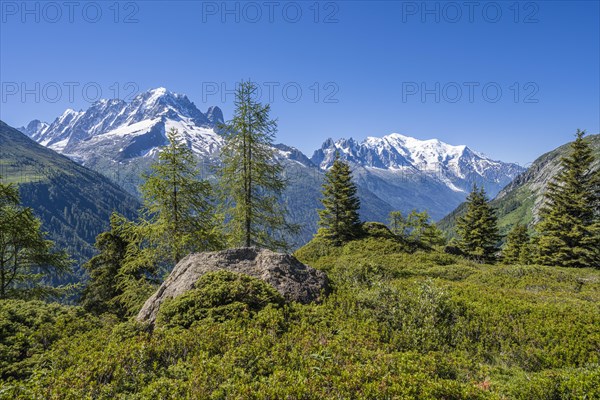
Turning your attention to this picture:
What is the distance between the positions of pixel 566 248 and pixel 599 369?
35863 millimetres

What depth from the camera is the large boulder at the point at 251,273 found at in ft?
35.6

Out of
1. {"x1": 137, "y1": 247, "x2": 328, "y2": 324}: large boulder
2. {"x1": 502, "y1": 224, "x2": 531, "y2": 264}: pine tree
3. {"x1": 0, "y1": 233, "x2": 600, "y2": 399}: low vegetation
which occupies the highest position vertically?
{"x1": 137, "y1": 247, "x2": 328, "y2": 324}: large boulder

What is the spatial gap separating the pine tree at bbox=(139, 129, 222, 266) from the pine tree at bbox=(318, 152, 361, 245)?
19.2 m

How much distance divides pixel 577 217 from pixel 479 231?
13372mm

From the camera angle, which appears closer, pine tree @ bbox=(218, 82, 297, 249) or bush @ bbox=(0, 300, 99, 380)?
bush @ bbox=(0, 300, 99, 380)

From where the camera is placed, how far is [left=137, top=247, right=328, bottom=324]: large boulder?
10.9 meters

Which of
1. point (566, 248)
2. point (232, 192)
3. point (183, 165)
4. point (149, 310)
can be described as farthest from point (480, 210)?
point (149, 310)

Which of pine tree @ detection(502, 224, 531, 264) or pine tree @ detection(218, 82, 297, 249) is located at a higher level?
pine tree @ detection(218, 82, 297, 249)

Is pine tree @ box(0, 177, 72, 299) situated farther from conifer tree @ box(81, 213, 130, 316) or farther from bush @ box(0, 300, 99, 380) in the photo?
bush @ box(0, 300, 99, 380)

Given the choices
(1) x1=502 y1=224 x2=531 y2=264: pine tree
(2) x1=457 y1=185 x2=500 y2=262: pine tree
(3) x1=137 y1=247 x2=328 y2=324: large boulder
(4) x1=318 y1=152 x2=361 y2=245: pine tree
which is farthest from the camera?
(1) x1=502 y1=224 x2=531 y2=264: pine tree

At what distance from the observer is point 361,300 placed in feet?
35.4

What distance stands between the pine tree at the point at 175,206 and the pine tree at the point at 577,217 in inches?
1482

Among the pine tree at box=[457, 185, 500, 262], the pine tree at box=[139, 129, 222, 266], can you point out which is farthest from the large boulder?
the pine tree at box=[457, 185, 500, 262]

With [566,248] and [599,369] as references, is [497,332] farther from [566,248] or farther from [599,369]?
[566,248]
